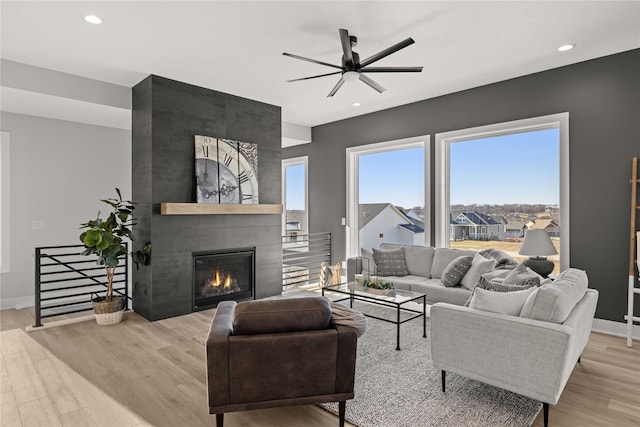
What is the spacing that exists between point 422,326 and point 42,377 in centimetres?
354

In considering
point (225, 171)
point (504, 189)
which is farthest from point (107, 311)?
point (504, 189)

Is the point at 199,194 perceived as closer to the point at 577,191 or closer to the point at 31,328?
the point at 31,328

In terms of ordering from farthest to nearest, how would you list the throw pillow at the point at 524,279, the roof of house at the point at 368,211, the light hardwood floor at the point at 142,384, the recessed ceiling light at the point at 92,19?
the roof of house at the point at 368,211 < the recessed ceiling light at the point at 92,19 < the throw pillow at the point at 524,279 < the light hardwood floor at the point at 142,384

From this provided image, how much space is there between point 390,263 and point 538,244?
180 centimetres

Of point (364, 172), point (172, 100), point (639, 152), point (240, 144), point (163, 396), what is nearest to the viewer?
point (163, 396)

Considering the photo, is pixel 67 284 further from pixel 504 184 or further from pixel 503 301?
pixel 504 184

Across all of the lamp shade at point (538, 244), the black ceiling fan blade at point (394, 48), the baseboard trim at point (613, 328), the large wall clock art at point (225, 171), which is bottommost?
the baseboard trim at point (613, 328)

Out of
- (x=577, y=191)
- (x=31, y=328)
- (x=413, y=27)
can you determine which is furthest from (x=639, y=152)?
(x=31, y=328)

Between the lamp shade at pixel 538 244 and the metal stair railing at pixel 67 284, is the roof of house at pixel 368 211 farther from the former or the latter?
the metal stair railing at pixel 67 284

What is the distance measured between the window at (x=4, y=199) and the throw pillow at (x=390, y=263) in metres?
4.97

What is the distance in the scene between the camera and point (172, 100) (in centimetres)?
451

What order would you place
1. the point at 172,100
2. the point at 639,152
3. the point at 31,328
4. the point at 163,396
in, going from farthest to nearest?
the point at 172,100
the point at 31,328
the point at 639,152
the point at 163,396

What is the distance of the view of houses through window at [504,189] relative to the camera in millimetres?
4379

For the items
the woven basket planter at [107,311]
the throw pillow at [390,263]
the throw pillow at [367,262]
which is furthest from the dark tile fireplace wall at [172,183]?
the throw pillow at [390,263]
